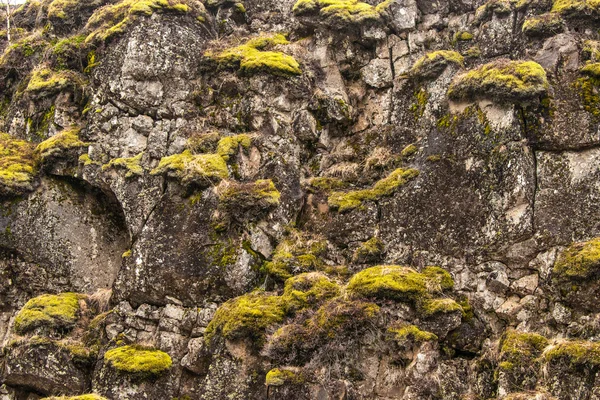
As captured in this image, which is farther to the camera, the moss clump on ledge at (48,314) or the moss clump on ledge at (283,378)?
the moss clump on ledge at (48,314)

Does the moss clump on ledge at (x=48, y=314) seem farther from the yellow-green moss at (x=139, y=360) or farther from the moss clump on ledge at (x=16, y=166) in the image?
the moss clump on ledge at (x=16, y=166)

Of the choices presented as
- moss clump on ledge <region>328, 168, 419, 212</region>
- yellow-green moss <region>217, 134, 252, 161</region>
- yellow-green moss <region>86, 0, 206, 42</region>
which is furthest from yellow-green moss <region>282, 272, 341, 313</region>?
yellow-green moss <region>86, 0, 206, 42</region>

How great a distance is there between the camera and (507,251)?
14.9m

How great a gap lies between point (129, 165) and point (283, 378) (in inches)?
327

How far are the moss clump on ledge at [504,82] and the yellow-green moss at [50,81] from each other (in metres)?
12.4

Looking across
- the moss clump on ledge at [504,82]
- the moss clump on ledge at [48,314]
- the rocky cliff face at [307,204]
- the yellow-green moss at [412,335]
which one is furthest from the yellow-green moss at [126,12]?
the yellow-green moss at [412,335]

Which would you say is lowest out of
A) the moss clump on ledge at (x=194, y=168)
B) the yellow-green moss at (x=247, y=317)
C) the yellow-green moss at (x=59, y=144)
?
the yellow-green moss at (x=247, y=317)

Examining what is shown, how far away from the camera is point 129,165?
18.4 meters

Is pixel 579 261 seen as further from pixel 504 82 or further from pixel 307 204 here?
pixel 307 204

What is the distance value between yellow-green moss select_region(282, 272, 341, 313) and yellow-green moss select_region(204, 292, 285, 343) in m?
0.26

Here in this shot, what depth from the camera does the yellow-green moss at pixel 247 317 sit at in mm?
14609

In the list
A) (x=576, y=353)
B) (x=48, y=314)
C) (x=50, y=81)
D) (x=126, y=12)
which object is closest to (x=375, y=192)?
(x=576, y=353)

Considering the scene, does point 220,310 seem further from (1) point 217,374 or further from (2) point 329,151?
(2) point 329,151

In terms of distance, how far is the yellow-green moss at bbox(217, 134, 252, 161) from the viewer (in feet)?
58.9
